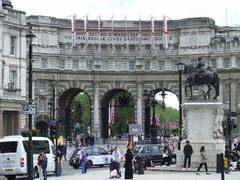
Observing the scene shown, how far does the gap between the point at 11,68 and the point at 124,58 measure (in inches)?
1587

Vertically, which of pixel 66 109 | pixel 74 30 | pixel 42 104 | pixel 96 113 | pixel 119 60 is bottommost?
pixel 96 113

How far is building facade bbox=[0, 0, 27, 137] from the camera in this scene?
242 ft

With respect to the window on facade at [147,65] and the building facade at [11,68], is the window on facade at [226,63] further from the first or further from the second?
the building facade at [11,68]

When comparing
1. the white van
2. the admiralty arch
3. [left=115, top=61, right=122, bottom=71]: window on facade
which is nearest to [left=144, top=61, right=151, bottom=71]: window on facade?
the admiralty arch

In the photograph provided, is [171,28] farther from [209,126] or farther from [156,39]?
[209,126]

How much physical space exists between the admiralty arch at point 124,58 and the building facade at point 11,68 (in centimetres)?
3295

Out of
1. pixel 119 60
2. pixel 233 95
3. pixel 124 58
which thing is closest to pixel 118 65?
pixel 119 60

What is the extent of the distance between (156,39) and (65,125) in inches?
804

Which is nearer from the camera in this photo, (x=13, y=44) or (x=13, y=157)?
(x=13, y=157)

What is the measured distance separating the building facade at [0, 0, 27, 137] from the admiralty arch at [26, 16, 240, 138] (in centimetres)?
3295

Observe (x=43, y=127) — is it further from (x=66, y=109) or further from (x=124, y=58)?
(x=124, y=58)

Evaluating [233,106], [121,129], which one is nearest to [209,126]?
[233,106]

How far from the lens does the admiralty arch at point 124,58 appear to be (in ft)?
367

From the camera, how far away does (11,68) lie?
76125 mm
